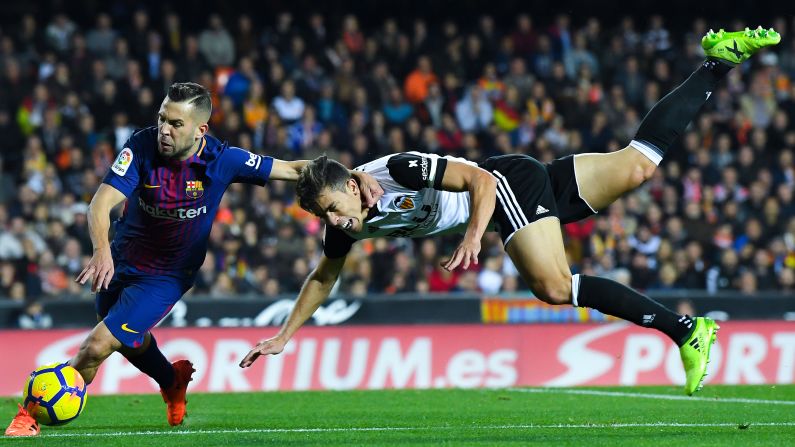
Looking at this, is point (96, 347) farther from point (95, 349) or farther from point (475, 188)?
point (475, 188)

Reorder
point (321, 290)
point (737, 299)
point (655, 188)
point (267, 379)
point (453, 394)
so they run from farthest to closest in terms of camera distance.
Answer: point (655, 188)
point (737, 299)
point (267, 379)
point (453, 394)
point (321, 290)

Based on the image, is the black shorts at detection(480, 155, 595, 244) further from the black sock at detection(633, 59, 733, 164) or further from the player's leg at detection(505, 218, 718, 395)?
the black sock at detection(633, 59, 733, 164)

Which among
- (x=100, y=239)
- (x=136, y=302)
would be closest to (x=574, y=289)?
(x=136, y=302)

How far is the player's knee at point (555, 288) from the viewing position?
795cm

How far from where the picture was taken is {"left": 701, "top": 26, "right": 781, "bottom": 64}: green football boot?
8.87 m

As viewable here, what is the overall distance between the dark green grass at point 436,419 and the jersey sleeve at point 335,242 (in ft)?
3.72

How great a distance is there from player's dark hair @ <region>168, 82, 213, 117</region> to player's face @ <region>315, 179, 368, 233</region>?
0.93 metres

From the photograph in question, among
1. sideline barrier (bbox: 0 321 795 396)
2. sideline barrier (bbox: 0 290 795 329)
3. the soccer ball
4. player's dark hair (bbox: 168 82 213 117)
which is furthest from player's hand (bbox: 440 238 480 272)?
sideline barrier (bbox: 0 290 795 329)

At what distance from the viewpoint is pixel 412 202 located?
26.4ft

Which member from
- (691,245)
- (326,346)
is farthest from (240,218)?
(691,245)

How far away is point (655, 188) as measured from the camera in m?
19.3

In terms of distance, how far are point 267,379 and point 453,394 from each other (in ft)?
11.0

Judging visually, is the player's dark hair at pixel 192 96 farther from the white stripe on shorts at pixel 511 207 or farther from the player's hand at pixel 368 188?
the white stripe on shorts at pixel 511 207

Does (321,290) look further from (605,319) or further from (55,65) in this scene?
(55,65)
